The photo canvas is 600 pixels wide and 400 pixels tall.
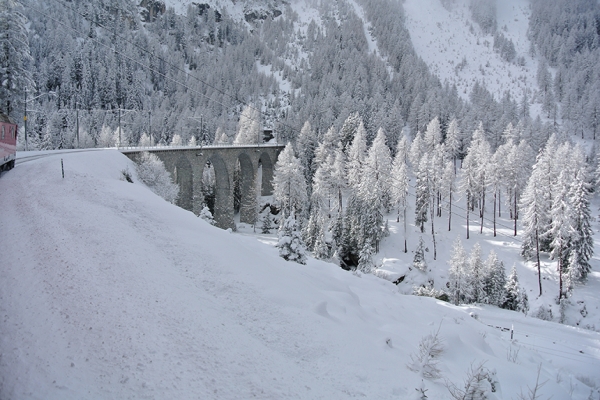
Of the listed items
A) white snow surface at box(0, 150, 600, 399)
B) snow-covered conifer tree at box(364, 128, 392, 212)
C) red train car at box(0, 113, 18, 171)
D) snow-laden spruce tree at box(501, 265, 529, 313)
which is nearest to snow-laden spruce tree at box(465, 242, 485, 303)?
snow-laden spruce tree at box(501, 265, 529, 313)

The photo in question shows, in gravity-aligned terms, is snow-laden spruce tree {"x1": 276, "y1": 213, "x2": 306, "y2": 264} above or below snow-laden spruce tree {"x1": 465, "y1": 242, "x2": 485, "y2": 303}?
above

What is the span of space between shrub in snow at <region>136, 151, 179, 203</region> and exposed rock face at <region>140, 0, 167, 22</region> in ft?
570

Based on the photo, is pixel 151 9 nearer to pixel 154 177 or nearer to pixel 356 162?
pixel 356 162

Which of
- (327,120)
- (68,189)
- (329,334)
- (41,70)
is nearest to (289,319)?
(329,334)

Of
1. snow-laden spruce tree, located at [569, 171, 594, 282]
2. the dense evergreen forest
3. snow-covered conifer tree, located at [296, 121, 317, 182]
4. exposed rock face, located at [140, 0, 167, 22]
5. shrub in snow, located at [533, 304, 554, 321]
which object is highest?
exposed rock face, located at [140, 0, 167, 22]

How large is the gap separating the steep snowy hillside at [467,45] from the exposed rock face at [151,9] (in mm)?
125065

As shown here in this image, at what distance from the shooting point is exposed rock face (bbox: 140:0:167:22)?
169375mm

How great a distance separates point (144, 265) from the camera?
301 inches

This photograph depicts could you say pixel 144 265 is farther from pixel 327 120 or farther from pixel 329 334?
pixel 327 120

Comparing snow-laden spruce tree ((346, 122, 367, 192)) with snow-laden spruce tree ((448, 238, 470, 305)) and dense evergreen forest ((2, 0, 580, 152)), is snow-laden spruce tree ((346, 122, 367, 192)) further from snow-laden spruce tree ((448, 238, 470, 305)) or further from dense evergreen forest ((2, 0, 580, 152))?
dense evergreen forest ((2, 0, 580, 152))

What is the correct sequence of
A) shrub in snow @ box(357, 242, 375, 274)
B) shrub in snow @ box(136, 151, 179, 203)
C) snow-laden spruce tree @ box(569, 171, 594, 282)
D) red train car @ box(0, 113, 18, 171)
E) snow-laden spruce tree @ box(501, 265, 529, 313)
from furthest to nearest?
shrub in snow @ box(357, 242, 375, 274) → snow-laden spruce tree @ box(569, 171, 594, 282) → snow-laden spruce tree @ box(501, 265, 529, 313) → shrub in snow @ box(136, 151, 179, 203) → red train car @ box(0, 113, 18, 171)

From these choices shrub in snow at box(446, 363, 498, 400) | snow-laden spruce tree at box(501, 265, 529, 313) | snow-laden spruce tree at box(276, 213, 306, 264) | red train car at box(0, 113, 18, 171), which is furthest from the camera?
snow-laden spruce tree at box(501, 265, 529, 313)

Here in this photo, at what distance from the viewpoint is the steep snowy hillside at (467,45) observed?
131 metres

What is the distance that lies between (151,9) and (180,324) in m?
204
